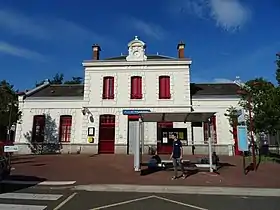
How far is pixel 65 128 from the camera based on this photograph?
2353 cm

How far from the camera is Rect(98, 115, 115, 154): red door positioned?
22.4 metres

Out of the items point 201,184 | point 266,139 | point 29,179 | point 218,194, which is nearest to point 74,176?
point 29,179

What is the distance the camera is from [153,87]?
23.2 m

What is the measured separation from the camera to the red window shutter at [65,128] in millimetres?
23297

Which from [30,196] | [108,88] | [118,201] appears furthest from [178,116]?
[108,88]

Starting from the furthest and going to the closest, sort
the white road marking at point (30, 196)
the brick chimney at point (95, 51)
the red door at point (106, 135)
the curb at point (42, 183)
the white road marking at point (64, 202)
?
1. the brick chimney at point (95, 51)
2. the red door at point (106, 135)
3. the curb at point (42, 183)
4. the white road marking at point (30, 196)
5. the white road marking at point (64, 202)

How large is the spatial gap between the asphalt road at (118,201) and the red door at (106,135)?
13.3 metres

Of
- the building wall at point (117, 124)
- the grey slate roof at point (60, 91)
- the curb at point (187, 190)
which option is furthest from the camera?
the grey slate roof at point (60, 91)

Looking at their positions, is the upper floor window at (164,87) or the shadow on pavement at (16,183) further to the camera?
the upper floor window at (164,87)

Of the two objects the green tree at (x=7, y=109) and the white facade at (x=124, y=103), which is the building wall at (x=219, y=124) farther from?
the green tree at (x=7, y=109)

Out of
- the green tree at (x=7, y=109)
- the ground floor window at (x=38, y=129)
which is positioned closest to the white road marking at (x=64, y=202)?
the green tree at (x=7, y=109)

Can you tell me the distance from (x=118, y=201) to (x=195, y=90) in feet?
59.3

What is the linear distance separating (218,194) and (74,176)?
5952 millimetres

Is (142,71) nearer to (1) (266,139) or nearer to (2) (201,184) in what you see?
(1) (266,139)
